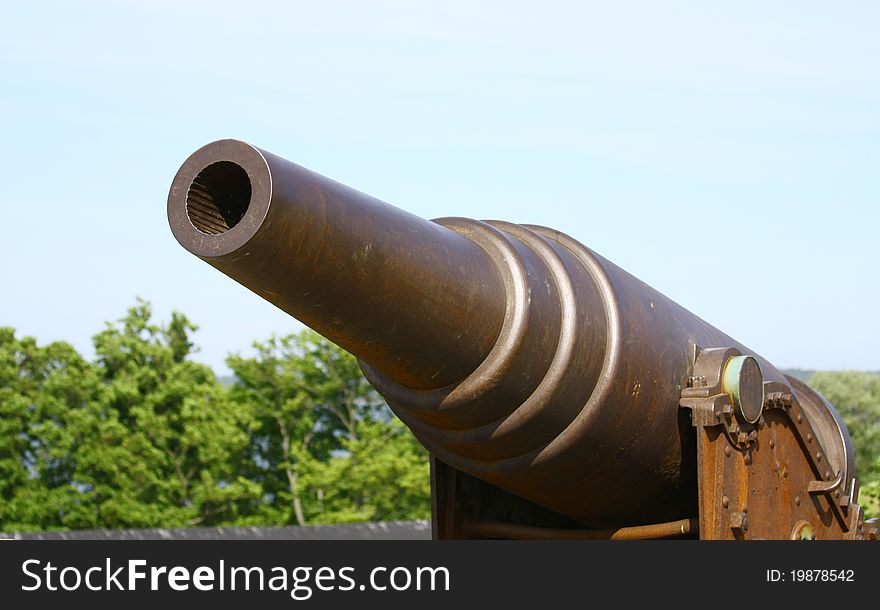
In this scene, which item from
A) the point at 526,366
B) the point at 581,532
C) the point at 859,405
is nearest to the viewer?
the point at 526,366

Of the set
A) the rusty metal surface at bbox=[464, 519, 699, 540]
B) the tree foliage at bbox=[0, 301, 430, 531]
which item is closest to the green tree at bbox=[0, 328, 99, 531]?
the tree foliage at bbox=[0, 301, 430, 531]

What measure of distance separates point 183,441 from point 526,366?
81.8 feet

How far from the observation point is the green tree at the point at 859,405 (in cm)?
3456

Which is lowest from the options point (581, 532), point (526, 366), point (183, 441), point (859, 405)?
point (581, 532)

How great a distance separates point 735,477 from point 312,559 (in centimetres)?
181

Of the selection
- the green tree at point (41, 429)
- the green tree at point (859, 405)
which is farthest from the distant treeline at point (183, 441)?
the green tree at point (859, 405)

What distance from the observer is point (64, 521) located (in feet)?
88.8

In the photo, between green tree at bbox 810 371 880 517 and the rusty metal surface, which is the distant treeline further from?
the rusty metal surface

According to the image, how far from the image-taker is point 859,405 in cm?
3778

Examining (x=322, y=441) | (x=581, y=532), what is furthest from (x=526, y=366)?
(x=322, y=441)

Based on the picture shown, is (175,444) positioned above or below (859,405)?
below

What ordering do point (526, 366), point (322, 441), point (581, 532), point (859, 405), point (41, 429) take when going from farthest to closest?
1. point (859, 405)
2. point (322, 441)
3. point (41, 429)
4. point (581, 532)
5. point (526, 366)

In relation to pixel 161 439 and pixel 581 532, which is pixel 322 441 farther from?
pixel 581 532

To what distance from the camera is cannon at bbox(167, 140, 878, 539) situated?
362 cm
